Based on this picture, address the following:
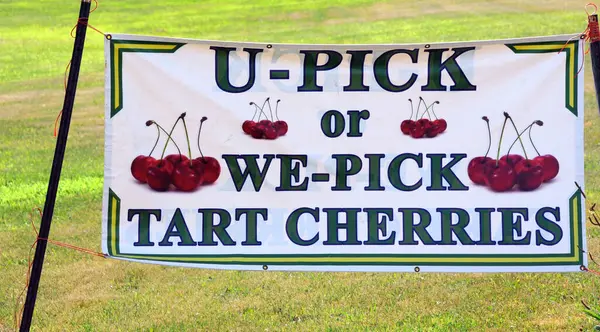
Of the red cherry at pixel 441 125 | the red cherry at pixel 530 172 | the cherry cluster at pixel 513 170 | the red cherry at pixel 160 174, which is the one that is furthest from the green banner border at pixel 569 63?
the red cherry at pixel 160 174

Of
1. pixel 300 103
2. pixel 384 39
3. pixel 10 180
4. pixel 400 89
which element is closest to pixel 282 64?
pixel 300 103

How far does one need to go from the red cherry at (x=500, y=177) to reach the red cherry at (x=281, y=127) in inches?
40.4

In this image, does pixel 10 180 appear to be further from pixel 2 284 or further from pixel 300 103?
pixel 300 103

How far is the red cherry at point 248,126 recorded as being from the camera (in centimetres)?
502

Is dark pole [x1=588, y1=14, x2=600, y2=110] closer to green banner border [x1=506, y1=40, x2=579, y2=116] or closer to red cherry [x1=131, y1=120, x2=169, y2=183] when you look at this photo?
green banner border [x1=506, y1=40, x2=579, y2=116]

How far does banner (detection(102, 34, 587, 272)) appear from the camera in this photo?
4984 millimetres

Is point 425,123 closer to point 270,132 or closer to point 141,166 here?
point 270,132

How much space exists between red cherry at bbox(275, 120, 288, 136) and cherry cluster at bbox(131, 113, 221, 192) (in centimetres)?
35

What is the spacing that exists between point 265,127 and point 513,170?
4.07 ft

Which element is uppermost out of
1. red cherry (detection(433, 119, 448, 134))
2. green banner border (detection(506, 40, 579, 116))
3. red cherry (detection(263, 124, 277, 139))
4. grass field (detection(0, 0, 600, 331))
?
green banner border (detection(506, 40, 579, 116))

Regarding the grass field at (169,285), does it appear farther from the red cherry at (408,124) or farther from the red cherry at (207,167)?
the red cherry at (408,124)

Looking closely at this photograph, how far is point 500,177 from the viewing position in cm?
499

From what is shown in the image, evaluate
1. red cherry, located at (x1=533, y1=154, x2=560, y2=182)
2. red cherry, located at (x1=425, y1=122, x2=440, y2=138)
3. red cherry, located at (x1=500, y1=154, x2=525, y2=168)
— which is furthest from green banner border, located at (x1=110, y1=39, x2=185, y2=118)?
red cherry, located at (x1=533, y1=154, x2=560, y2=182)

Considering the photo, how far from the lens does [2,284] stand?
25.1 feet
